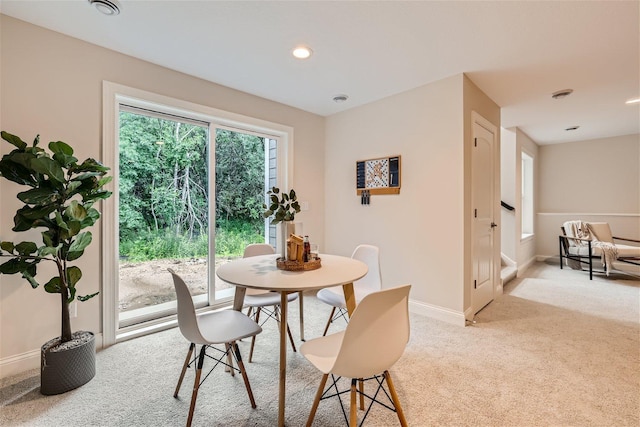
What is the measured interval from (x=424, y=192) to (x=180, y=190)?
2543mm

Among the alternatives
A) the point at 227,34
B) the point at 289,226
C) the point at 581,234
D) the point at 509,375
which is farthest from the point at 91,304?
the point at 581,234

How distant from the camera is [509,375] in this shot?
193cm

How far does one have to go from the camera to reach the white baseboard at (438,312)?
2.75 meters

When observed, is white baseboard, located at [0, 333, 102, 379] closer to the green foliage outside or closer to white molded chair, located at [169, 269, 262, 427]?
the green foliage outside

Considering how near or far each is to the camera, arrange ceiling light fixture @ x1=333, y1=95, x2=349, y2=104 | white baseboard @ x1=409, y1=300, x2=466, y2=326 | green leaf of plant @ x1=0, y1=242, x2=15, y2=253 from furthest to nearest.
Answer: ceiling light fixture @ x1=333, y1=95, x2=349, y2=104
white baseboard @ x1=409, y1=300, x2=466, y2=326
green leaf of plant @ x1=0, y1=242, x2=15, y2=253

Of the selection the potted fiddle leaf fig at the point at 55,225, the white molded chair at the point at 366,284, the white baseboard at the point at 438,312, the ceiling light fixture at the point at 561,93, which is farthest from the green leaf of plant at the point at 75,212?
the ceiling light fixture at the point at 561,93

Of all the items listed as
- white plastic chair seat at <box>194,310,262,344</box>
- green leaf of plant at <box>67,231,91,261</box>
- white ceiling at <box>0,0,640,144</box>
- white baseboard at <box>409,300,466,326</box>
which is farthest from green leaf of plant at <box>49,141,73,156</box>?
white baseboard at <box>409,300,466,326</box>

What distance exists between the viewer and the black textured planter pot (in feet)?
5.73

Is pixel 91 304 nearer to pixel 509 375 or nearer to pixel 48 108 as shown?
pixel 48 108

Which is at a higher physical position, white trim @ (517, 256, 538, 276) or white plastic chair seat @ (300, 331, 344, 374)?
white plastic chair seat @ (300, 331, 344, 374)

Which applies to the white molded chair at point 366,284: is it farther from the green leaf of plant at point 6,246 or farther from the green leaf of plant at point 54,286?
the green leaf of plant at point 6,246

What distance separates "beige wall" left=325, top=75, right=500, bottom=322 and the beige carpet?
0.47m

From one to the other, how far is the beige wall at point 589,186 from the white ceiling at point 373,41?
282cm

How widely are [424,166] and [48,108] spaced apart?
3.23m
